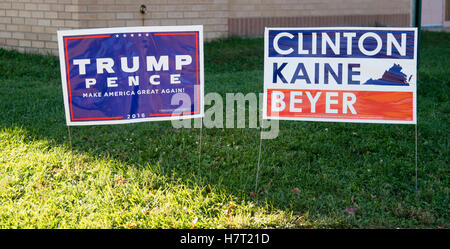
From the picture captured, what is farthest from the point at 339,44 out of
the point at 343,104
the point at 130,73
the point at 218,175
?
the point at 130,73

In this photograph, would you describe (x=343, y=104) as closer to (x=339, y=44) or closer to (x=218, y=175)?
(x=339, y=44)

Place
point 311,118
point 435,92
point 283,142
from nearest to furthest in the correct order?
point 311,118, point 283,142, point 435,92

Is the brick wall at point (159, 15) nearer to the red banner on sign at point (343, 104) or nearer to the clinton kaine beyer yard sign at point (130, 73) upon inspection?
the clinton kaine beyer yard sign at point (130, 73)

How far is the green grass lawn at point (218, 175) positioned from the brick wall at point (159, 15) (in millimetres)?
4801

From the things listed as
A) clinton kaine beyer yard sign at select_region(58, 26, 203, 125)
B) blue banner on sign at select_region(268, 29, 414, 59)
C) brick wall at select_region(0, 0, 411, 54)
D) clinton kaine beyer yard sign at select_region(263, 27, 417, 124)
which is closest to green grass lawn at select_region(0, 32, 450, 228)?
clinton kaine beyer yard sign at select_region(58, 26, 203, 125)

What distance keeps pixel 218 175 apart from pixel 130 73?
135 cm

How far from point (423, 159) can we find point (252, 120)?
2.31 m

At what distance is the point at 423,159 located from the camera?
616 centimetres

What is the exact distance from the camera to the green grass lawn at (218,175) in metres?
4.69

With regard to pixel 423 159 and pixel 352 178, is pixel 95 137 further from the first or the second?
pixel 423 159

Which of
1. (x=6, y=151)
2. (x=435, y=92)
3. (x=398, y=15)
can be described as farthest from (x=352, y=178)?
(x=398, y=15)

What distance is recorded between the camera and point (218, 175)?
5.60 metres

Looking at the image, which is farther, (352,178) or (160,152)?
(160,152)

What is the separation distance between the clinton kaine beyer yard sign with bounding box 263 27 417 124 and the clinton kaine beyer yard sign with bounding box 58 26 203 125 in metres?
0.81
